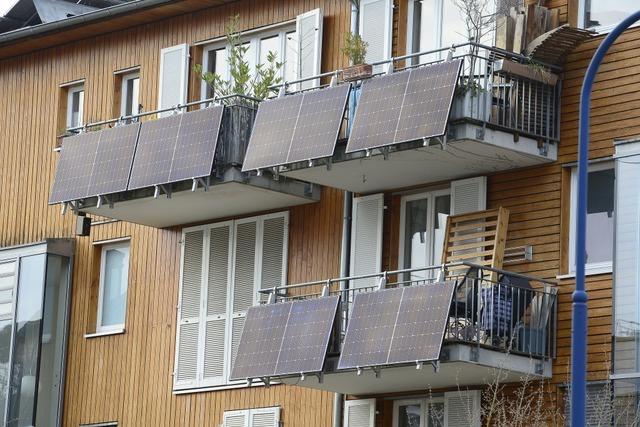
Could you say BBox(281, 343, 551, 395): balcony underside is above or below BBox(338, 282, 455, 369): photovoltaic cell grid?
below

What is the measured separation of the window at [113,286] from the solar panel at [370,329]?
753 cm

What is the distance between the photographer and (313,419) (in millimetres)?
29078

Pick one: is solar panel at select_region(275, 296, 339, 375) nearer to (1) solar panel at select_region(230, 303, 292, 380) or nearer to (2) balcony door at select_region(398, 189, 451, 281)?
(1) solar panel at select_region(230, 303, 292, 380)

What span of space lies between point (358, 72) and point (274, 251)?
13.0 feet

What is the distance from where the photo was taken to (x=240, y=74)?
29.5 m

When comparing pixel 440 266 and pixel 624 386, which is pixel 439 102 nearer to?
pixel 440 266

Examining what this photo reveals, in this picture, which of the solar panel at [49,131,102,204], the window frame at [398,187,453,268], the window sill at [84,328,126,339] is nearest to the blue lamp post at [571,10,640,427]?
the window frame at [398,187,453,268]

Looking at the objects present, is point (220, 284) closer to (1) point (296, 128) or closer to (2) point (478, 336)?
(1) point (296, 128)

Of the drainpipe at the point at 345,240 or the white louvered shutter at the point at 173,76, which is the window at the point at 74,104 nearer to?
the white louvered shutter at the point at 173,76

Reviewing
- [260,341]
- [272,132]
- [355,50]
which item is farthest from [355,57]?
[260,341]

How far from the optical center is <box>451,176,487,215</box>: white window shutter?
27422 mm

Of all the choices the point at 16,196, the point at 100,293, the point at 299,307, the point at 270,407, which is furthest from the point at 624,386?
the point at 16,196

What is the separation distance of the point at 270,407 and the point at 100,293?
4998 mm

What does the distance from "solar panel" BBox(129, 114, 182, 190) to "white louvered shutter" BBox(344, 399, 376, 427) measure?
4.30 m
